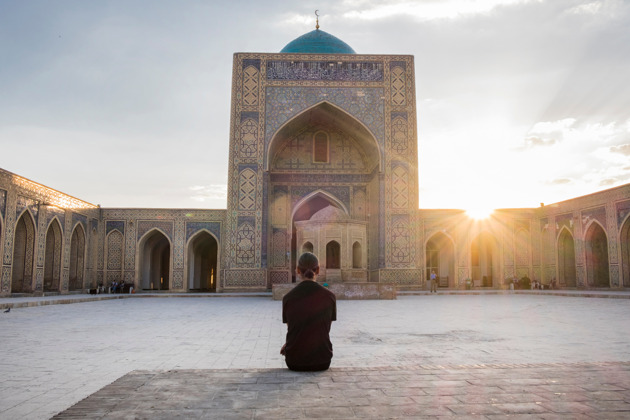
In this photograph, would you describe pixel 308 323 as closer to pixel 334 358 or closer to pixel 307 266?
pixel 307 266

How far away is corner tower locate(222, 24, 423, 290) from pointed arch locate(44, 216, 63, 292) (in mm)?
5053

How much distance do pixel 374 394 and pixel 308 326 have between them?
2.43 feet

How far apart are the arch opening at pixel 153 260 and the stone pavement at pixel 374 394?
55.0 feet

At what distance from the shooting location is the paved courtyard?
2.29m

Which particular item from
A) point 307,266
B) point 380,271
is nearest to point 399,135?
point 380,271

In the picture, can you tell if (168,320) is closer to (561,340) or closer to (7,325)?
(7,325)

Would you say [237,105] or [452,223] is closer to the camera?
[237,105]

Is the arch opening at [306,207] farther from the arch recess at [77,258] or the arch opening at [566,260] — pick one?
A: the arch opening at [566,260]

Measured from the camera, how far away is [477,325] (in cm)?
675

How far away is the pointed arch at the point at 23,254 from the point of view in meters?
14.1

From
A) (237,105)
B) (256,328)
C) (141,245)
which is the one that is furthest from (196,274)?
(256,328)

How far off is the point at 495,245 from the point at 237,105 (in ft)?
35.6

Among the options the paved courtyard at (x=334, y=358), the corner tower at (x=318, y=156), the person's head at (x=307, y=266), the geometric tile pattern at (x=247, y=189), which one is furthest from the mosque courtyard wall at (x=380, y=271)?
the person's head at (x=307, y=266)

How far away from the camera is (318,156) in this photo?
19219 millimetres
